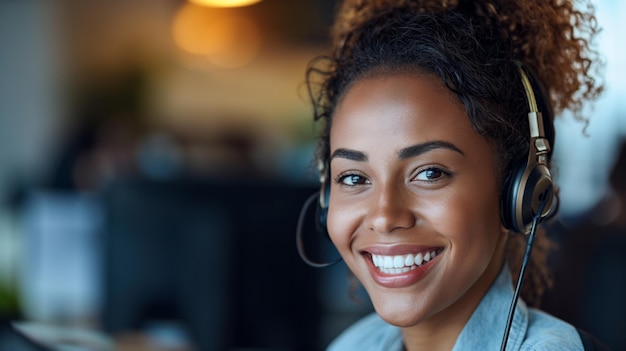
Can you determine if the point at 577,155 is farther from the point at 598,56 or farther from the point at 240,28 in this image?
the point at 598,56

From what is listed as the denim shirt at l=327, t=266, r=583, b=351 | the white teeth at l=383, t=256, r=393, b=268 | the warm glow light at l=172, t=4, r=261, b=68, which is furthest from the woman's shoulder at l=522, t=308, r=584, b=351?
the warm glow light at l=172, t=4, r=261, b=68

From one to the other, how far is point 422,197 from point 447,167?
6 cm

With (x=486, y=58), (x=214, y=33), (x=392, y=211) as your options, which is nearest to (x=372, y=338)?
(x=392, y=211)

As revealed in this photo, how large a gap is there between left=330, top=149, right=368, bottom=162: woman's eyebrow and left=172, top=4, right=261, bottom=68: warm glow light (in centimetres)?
501

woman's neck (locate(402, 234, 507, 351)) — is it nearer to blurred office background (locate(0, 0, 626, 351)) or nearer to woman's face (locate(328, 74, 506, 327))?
woman's face (locate(328, 74, 506, 327))

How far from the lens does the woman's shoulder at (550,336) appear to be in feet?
3.62

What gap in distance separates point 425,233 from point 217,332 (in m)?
1.85

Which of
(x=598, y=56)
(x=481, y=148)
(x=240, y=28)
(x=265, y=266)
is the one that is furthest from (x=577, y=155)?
(x=481, y=148)

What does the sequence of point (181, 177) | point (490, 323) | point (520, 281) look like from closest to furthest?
1. point (520, 281)
2. point (490, 323)
3. point (181, 177)

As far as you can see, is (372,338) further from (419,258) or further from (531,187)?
(531,187)

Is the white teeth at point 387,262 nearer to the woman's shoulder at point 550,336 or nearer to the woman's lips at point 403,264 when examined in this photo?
the woman's lips at point 403,264

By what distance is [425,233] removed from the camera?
1.15 metres

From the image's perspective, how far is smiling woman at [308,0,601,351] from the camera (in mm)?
1153

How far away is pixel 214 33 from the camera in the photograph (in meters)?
6.26
